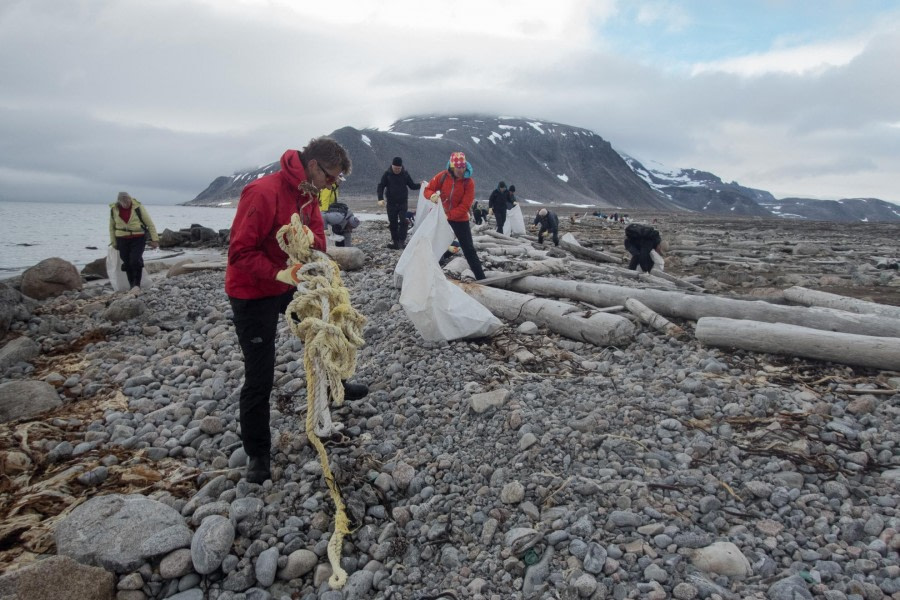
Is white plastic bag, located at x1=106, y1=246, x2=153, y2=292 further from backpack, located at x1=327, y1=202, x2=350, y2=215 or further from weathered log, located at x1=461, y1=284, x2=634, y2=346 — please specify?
weathered log, located at x1=461, y1=284, x2=634, y2=346

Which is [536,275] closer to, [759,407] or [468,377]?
[468,377]

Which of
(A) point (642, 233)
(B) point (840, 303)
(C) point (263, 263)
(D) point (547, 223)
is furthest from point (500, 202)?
(C) point (263, 263)

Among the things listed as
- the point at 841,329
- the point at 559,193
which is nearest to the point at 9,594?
the point at 841,329

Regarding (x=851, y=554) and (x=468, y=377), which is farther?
(x=468, y=377)

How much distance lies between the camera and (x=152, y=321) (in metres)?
7.19

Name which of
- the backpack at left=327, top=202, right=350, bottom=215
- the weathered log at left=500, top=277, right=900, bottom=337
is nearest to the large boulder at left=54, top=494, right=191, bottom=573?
the weathered log at left=500, top=277, right=900, bottom=337

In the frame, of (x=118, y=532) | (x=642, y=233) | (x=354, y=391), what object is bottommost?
(x=118, y=532)

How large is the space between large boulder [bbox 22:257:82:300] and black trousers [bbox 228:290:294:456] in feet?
32.3

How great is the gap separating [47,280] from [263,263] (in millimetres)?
10278

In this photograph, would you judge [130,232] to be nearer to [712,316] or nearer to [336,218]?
[336,218]

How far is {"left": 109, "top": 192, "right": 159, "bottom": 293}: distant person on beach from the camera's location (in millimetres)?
8734

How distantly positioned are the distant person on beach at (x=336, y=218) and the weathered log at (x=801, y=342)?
780 centimetres

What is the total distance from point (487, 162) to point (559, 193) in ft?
77.4

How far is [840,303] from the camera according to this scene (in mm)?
6441
